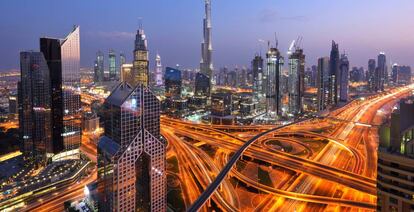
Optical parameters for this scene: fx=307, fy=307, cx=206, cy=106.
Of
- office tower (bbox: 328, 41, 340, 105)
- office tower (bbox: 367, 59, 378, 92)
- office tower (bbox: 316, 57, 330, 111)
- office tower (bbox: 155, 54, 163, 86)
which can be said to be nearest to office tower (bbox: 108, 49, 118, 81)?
office tower (bbox: 155, 54, 163, 86)

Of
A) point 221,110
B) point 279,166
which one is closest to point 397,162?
point 279,166

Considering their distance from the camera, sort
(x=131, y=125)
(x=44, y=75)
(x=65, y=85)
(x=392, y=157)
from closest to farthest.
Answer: (x=392, y=157)
(x=131, y=125)
(x=44, y=75)
(x=65, y=85)

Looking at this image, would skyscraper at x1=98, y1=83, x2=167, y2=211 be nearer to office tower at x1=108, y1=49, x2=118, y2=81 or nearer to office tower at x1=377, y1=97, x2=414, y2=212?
office tower at x1=377, y1=97, x2=414, y2=212

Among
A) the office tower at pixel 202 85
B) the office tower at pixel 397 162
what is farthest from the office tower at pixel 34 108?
the office tower at pixel 202 85

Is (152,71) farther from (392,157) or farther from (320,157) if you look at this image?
(392,157)

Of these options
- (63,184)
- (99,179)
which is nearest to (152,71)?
(63,184)

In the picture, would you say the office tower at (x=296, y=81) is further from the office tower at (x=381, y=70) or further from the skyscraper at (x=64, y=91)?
the skyscraper at (x=64, y=91)
